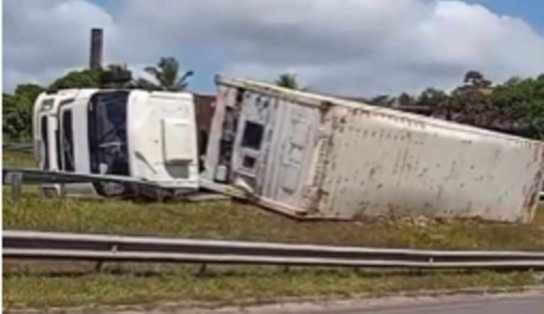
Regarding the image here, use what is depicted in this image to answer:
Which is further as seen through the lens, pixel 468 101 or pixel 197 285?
pixel 468 101

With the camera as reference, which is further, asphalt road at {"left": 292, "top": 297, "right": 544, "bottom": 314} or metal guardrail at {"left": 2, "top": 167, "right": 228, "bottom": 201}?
metal guardrail at {"left": 2, "top": 167, "right": 228, "bottom": 201}

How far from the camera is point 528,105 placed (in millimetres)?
85562

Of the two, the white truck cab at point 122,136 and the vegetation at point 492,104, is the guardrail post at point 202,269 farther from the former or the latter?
the vegetation at point 492,104

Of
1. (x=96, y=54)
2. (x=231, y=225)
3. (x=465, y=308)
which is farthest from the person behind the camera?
(x=96, y=54)

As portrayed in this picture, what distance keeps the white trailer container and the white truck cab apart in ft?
3.10

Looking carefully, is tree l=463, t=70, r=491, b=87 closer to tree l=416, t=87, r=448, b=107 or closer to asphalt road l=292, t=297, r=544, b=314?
tree l=416, t=87, r=448, b=107

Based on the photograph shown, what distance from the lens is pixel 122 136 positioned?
21.9 meters

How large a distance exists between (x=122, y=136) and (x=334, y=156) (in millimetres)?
4256

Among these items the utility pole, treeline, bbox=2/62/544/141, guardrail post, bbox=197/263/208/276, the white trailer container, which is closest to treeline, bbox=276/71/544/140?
treeline, bbox=2/62/544/141

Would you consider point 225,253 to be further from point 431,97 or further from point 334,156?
point 431,97

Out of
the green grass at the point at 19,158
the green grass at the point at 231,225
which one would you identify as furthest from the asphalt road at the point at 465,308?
the green grass at the point at 19,158

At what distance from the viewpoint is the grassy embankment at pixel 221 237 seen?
508 inches

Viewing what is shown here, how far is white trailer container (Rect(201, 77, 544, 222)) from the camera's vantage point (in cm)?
2197

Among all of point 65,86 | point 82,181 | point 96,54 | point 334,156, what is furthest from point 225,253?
point 65,86
